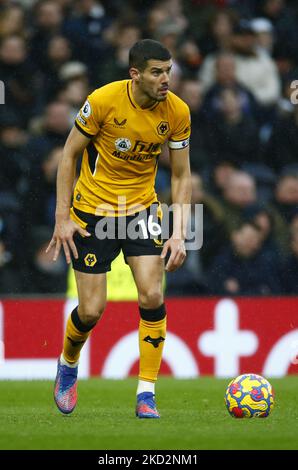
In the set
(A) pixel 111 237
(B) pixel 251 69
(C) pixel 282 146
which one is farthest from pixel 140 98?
(B) pixel 251 69

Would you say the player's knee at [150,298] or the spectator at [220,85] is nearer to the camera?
the player's knee at [150,298]

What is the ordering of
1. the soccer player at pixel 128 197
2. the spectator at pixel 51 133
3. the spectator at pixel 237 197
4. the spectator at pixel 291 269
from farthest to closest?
the spectator at pixel 291 269 → the spectator at pixel 237 197 → the spectator at pixel 51 133 → the soccer player at pixel 128 197

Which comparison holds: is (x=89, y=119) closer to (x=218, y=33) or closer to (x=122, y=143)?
(x=122, y=143)

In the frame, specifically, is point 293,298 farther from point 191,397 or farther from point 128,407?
point 128,407

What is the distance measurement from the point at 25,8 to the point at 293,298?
13.3 feet

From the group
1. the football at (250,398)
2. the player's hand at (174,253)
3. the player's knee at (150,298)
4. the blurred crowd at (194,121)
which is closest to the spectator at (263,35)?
the blurred crowd at (194,121)

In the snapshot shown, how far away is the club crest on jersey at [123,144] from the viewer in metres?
6.72

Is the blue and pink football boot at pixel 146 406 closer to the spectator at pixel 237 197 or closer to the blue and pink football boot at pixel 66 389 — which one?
the blue and pink football boot at pixel 66 389

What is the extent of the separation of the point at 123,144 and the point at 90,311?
1021 millimetres

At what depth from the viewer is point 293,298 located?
10562mm

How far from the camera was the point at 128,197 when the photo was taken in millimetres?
6848

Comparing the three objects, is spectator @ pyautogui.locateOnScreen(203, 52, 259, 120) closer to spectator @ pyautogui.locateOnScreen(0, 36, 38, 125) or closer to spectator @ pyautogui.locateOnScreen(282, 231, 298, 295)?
spectator @ pyautogui.locateOnScreen(282, 231, 298, 295)

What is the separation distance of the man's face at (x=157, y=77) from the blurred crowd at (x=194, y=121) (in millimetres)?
4237
